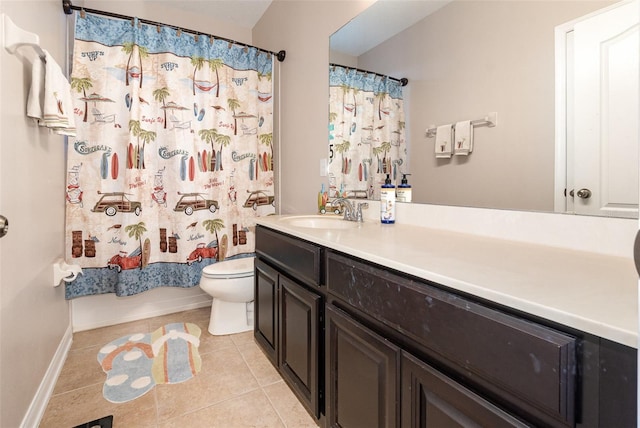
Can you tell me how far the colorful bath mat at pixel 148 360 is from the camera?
1.64 metres

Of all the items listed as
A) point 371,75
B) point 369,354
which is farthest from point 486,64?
point 369,354

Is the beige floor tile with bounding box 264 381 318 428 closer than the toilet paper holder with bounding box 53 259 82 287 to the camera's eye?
Yes

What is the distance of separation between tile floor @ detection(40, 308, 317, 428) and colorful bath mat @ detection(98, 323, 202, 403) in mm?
43

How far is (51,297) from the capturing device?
179cm

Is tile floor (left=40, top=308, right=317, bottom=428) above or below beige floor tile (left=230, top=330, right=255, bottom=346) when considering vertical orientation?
below

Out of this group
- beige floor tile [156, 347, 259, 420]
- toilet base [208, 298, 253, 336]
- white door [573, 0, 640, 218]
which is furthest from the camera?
toilet base [208, 298, 253, 336]

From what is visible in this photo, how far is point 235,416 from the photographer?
1.44 m

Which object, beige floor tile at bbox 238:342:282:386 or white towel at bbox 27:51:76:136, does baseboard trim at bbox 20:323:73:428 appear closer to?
beige floor tile at bbox 238:342:282:386

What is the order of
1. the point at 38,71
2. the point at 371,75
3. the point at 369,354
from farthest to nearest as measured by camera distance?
the point at 371,75
the point at 38,71
the point at 369,354

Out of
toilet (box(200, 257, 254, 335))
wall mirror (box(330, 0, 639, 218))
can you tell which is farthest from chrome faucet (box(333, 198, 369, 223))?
toilet (box(200, 257, 254, 335))

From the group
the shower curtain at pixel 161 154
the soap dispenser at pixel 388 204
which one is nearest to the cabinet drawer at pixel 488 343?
the soap dispenser at pixel 388 204

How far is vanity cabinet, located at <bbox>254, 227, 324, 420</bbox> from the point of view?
1240 mm

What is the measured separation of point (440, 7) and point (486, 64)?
1.31 feet

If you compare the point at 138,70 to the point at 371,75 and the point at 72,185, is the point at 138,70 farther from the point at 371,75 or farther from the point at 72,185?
the point at 371,75
